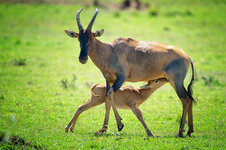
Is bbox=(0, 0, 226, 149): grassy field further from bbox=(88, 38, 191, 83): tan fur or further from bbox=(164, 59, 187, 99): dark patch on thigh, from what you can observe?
bbox=(88, 38, 191, 83): tan fur

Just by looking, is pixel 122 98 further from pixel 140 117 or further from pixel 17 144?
pixel 17 144

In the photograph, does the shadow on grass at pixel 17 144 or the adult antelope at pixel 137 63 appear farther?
the adult antelope at pixel 137 63

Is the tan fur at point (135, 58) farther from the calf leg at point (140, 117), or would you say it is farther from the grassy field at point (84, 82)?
the grassy field at point (84, 82)

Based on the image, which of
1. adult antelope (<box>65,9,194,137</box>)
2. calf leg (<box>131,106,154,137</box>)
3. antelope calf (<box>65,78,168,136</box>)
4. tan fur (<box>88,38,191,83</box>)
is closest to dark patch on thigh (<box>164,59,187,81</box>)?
adult antelope (<box>65,9,194,137</box>)

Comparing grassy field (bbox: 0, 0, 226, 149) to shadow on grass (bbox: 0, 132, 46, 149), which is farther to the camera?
grassy field (bbox: 0, 0, 226, 149)

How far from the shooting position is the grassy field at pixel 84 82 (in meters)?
9.36

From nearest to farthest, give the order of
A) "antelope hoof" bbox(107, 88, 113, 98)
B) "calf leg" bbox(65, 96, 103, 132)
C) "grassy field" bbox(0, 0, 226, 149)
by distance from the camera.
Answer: "grassy field" bbox(0, 0, 226, 149)
"antelope hoof" bbox(107, 88, 113, 98)
"calf leg" bbox(65, 96, 103, 132)

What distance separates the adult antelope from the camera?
10.2 meters

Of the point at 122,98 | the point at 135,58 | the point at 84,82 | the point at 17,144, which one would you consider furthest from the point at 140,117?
the point at 84,82

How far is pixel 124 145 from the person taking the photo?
29.1ft

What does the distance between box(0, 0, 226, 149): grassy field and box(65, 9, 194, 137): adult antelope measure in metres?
1.10

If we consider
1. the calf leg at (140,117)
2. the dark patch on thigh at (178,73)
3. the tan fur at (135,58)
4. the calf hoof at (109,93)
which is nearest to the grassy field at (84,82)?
the calf leg at (140,117)

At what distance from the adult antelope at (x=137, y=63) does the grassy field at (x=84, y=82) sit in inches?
43.3

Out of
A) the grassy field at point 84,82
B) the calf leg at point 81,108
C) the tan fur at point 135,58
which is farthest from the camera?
the tan fur at point 135,58
